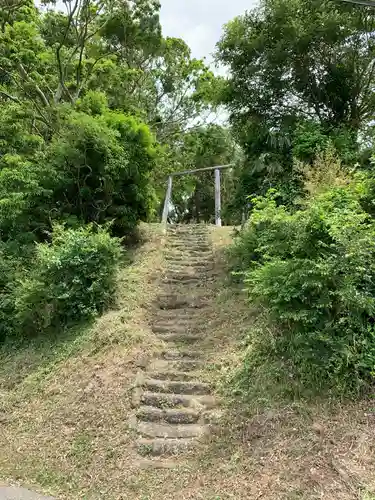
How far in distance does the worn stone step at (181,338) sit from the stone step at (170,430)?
1630 millimetres

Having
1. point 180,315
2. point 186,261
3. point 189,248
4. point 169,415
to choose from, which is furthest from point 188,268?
point 169,415

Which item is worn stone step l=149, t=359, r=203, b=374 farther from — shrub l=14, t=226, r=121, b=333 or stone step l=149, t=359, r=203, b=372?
shrub l=14, t=226, r=121, b=333

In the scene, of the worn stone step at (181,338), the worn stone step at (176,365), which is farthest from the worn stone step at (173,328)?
the worn stone step at (176,365)

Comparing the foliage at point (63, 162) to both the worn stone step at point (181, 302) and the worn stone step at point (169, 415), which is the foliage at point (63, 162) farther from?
the worn stone step at point (169, 415)

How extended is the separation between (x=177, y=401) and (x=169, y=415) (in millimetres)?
213

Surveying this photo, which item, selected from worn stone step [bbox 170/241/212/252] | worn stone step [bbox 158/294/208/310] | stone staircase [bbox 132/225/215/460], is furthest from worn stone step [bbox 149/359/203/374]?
worn stone step [bbox 170/241/212/252]

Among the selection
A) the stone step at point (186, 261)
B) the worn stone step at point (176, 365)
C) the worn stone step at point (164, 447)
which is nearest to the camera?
the worn stone step at point (164, 447)

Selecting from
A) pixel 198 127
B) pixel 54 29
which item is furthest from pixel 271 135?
pixel 198 127

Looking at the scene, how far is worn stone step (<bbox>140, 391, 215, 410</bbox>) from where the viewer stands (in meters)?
4.43

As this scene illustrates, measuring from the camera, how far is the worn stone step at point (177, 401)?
4.43 m

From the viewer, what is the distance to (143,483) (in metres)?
3.60

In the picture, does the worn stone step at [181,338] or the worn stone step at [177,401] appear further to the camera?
the worn stone step at [181,338]

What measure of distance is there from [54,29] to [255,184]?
300 inches

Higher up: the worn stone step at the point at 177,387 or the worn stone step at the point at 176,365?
the worn stone step at the point at 176,365
